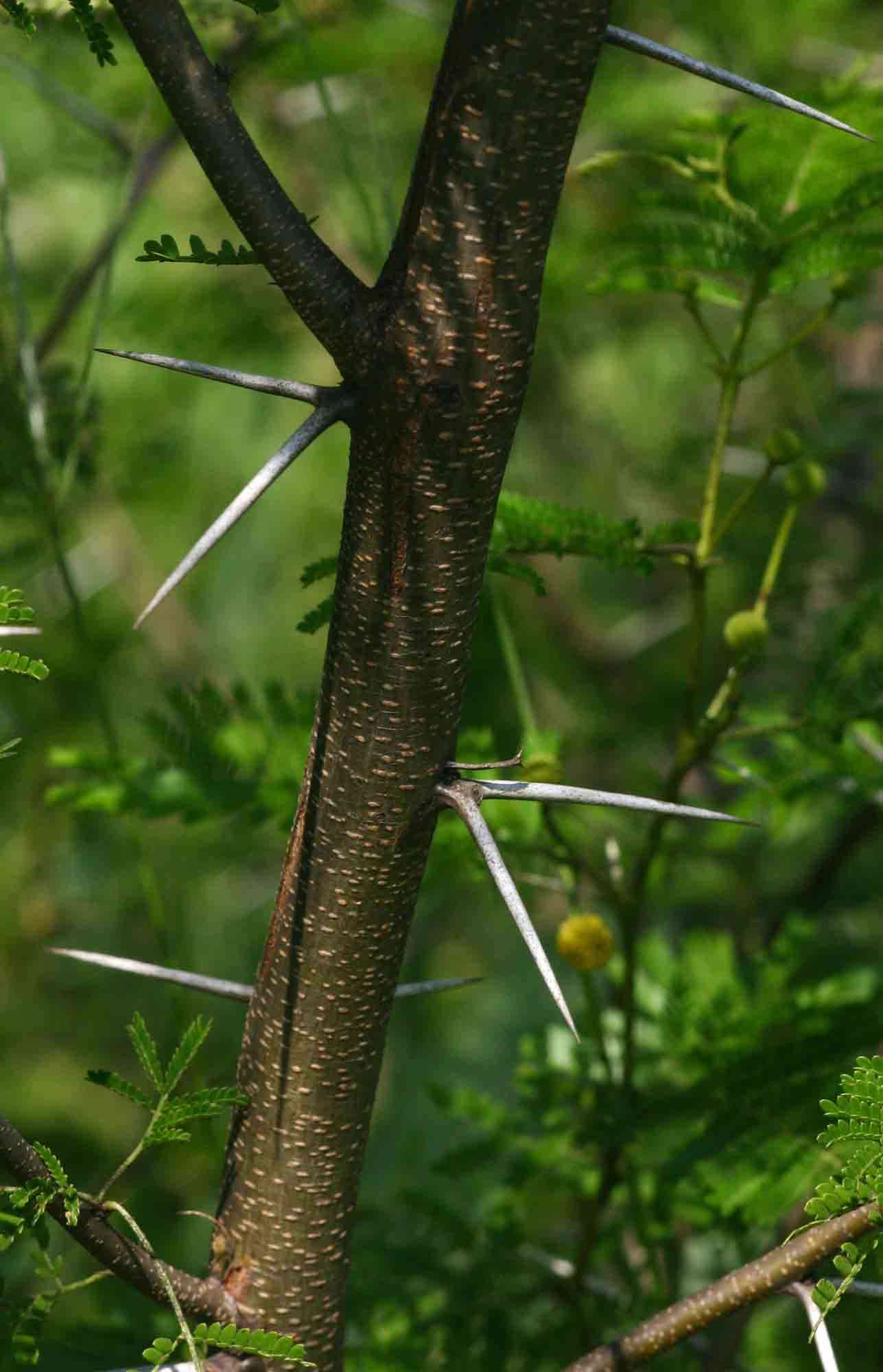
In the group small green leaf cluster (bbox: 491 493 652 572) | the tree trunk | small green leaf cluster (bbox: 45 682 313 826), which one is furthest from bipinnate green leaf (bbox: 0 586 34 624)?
small green leaf cluster (bbox: 45 682 313 826)

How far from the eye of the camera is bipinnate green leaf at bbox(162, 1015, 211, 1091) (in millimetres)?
633

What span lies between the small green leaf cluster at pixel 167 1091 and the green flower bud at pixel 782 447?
18.4 inches

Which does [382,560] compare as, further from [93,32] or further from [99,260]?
[99,260]

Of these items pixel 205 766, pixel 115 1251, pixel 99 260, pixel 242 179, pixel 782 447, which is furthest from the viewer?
pixel 99 260

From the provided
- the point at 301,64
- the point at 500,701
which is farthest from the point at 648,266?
the point at 301,64

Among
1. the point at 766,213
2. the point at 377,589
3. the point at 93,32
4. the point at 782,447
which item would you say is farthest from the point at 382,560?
the point at 766,213

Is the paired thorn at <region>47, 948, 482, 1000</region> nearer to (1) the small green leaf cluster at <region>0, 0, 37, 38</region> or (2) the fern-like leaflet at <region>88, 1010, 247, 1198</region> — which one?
(2) the fern-like leaflet at <region>88, 1010, 247, 1198</region>

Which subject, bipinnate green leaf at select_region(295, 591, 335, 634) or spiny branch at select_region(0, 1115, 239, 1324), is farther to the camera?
bipinnate green leaf at select_region(295, 591, 335, 634)

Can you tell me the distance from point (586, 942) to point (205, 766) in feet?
1.13

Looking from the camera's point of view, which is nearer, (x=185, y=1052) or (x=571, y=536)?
(x=185, y=1052)

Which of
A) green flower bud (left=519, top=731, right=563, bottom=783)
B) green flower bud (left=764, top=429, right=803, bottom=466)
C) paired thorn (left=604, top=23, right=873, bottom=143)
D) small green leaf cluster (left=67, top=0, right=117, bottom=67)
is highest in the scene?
paired thorn (left=604, top=23, right=873, bottom=143)

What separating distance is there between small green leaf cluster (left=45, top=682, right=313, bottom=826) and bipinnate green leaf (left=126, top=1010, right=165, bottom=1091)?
390 millimetres

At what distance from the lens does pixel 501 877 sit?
0.59 meters

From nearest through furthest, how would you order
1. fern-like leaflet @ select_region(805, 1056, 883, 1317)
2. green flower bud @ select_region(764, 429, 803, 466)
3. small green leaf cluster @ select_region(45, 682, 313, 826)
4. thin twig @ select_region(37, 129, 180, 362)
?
fern-like leaflet @ select_region(805, 1056, 883, 1317) < green flower bud @ select_region(764, 429, 803, 466) < small green leaf cluster @ select_region(45, 682, 313, 826) < thin twig @ select_region(37, 129, 180, 362)
